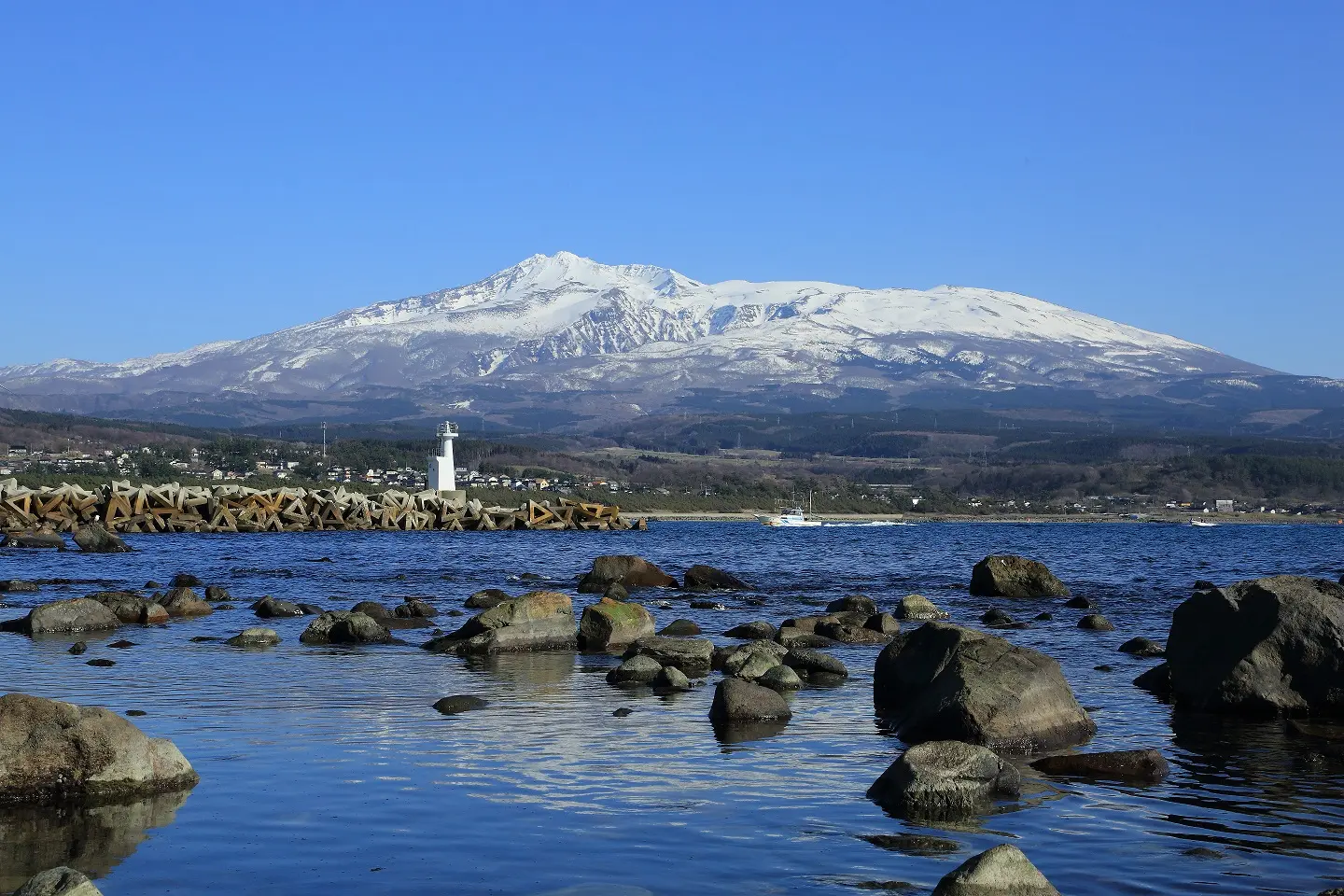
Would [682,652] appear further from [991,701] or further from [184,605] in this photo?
[184,605]

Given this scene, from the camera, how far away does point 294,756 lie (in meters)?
16.3

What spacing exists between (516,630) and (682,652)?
3749mm

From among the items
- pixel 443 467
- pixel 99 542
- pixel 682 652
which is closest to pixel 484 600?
pixel 682 652

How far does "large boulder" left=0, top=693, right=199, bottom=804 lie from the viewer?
14086 mm

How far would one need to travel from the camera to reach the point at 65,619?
94.5ft

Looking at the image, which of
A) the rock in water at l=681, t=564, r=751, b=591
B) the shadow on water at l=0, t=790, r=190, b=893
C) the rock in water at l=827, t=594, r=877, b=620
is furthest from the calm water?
the rock in water at l=681, t=564, r=751, b=591

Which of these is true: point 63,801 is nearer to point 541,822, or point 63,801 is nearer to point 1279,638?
point 541,822

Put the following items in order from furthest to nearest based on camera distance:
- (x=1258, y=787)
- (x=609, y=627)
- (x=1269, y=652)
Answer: (x=609, y=627)
(x=1269, y=652)
(x=1258, y=787)

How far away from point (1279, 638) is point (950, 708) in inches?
208

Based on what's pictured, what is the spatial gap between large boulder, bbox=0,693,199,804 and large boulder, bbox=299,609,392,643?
13698mm

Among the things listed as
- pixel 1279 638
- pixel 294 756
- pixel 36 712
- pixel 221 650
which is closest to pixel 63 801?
pixel 36 712

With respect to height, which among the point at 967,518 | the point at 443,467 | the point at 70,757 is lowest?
the point at 967,518

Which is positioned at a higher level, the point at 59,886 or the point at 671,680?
the point at 59,886

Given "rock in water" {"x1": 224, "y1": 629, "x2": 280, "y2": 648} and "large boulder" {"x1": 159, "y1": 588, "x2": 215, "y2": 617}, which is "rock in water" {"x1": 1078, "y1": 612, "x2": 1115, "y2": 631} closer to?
"rock in water" {"x1": 224, "y1": 629, "x2": 280, "y2": 648}
